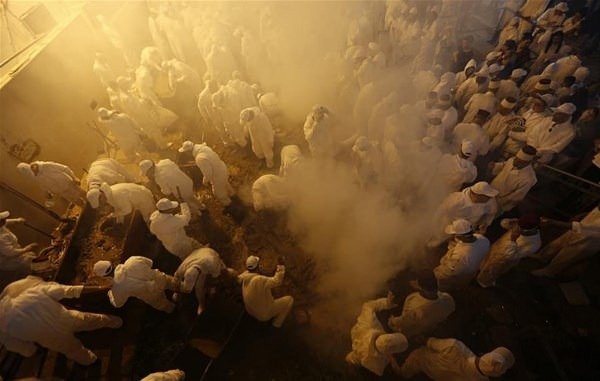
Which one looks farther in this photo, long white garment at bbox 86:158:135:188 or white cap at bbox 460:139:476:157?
long white garment at bbox 86:158:135:188

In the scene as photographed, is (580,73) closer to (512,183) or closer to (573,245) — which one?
Answer: (512,183)

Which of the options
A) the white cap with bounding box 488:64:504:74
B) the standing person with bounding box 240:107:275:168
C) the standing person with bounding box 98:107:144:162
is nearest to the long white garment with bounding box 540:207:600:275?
the white cap with bounding box 488:64:504:74

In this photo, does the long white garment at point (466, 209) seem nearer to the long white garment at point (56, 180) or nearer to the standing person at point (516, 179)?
the standing person at point (516, 179)

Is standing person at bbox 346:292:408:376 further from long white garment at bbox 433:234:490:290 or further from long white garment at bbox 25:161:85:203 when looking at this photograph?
long white garment at bbox 25:161:85:203

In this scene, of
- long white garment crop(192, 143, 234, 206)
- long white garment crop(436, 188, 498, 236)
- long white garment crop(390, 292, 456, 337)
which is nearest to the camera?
long white garment crop(390, 292, 456, 337)

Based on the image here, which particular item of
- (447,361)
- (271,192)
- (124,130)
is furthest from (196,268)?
(124,130)
